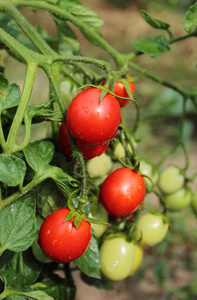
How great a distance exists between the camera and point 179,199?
0.96 meters

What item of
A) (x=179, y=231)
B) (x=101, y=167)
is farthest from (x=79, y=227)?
(x=179, y=231)

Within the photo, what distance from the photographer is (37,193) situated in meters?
0.66

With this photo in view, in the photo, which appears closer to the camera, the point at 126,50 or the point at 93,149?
the point at 93,149

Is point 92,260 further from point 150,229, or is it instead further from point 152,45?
point 152,45

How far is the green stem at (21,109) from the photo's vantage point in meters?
0.57

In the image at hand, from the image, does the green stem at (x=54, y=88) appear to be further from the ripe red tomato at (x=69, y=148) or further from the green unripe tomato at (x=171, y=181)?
the green unripe tomato at (x=171, y=181)

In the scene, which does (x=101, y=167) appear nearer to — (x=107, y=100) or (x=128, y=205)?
(x=128, y=205)

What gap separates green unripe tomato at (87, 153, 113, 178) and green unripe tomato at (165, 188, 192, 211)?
0.81ft

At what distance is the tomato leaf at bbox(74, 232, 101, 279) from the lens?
68 cm

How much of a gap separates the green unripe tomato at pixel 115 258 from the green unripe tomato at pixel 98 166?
13cm

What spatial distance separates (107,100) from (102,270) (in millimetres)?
351

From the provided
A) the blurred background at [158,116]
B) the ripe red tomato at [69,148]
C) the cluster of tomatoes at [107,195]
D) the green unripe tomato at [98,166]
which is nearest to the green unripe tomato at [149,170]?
the cluster of tomatoes at [107,195]

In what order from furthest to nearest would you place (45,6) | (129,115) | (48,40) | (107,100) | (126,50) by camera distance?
(126,50) < (129,115) < (48,40) < (45,6) < (107,100)

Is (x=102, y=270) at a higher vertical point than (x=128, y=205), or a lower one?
lower
